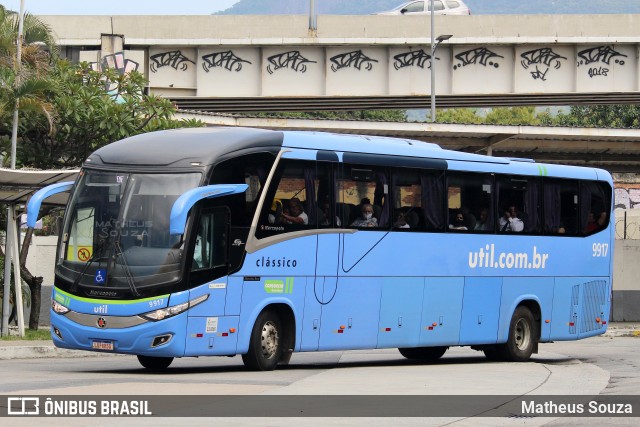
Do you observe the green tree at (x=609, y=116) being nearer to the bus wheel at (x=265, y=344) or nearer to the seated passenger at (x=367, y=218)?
the seated passenger at (x=367, y=218)

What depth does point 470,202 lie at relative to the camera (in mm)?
21797

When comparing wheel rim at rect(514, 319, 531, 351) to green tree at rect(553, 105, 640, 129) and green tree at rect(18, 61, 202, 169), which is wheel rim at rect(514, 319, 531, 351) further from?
green tree at rect(553, 105, 640, 129)

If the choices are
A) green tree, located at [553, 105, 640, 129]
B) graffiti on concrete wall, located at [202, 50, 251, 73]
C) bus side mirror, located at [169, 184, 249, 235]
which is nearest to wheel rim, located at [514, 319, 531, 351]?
bus side mirror, located at [169, 184, 249, 235]

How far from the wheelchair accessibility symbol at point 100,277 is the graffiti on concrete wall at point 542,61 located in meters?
37.8

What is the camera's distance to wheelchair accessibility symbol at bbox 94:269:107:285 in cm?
1717

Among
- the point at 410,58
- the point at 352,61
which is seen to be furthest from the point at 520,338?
the point at 410,58

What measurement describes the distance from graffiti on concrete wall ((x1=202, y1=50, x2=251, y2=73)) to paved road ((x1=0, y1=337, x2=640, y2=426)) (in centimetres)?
2847

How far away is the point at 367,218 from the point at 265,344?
276 centimetres

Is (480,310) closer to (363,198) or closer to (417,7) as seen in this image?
(363,198)

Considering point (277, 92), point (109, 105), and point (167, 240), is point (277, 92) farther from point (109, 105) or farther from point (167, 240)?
point (167, 240)

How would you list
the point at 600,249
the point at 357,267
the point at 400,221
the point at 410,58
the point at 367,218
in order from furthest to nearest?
the point at 410,58 → the point at 600,249 → the point at 400,221 → the point at 367,218 → the point at 357,267

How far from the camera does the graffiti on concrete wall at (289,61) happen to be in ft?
171

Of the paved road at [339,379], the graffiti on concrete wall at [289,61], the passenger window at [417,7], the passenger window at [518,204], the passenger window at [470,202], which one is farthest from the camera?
the passenger window at [417,7]

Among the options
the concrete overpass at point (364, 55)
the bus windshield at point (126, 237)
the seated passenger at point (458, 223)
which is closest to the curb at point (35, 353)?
the bus windshield at point (126, 237)
